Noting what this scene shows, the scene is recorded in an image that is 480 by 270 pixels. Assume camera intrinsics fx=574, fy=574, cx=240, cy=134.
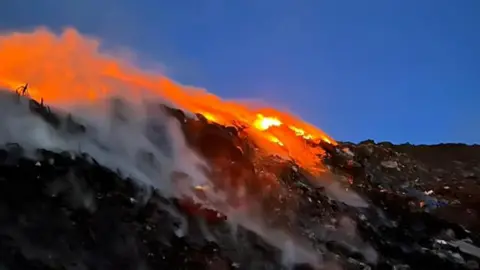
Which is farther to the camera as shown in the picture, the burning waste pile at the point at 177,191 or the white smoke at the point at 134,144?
the white smoke at the point at 134,144

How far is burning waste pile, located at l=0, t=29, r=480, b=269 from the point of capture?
19.0 ft

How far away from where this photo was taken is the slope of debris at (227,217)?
561cm

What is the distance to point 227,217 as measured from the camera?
7.11 m

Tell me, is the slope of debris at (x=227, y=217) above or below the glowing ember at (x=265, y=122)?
below

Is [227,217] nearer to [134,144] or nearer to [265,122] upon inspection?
[134,144]

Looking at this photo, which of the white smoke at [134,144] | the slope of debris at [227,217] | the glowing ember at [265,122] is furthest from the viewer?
the glowing ember at [265,122]

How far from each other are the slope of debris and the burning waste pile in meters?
0.02

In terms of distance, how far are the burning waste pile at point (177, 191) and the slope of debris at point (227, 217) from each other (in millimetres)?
16

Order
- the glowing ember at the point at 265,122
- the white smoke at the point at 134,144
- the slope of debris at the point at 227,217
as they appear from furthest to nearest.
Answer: the glowing ember at the point at 265,122 < the white smoke at the point at 134,144 < the slope of debris at the point at 227,217

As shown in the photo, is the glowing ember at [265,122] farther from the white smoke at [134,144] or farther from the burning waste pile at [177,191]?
the white smoke at [134,144]

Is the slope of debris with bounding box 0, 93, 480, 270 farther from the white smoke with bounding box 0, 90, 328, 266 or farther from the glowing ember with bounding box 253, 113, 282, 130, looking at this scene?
the glowing ember with bounding box 253, 113, 282, 130

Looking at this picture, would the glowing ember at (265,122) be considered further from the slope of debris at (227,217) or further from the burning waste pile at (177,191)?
the slope of debris at (227,217)

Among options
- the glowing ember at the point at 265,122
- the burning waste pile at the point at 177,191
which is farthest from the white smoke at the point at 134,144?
the glowing ember at the point at 265,122

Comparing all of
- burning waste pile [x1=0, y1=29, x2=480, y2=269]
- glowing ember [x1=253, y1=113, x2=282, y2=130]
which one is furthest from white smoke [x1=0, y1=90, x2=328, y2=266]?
glowing ember [x1=253, y1=113, x2=282, y2=130]
